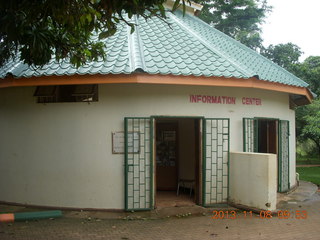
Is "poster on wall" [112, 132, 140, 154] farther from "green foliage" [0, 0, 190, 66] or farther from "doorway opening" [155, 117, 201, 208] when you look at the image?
"doorway opening" [155, 117, 201, 208]

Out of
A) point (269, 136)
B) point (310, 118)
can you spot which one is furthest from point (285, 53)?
point (269, 136)

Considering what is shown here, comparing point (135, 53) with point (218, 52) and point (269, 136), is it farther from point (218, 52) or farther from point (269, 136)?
point (269, 136)

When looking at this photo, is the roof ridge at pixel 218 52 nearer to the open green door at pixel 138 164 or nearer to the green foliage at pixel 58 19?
the open green door at pixel 138 164

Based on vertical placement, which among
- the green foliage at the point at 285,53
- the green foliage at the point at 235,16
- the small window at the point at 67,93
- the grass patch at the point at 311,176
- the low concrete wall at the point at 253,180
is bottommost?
the grass patch at the point at 311,176

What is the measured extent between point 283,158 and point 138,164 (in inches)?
189

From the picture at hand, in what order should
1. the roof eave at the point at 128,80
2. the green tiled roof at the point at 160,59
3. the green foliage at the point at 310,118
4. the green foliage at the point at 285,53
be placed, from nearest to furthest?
1. the roof eave at the point at 128,80
2. the green tiled roof at the point at 160,59
3. the green foliage at the point at 310,118
4. the green foliage at the point at 285,53

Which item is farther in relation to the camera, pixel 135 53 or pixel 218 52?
pixel 218 52

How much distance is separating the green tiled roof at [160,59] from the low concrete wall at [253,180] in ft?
6.32

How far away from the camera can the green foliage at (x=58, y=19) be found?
4094 millimetres

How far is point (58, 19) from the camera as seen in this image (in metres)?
Answer: 4.55

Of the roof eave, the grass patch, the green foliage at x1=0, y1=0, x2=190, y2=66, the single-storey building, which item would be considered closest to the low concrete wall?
the single-storey building

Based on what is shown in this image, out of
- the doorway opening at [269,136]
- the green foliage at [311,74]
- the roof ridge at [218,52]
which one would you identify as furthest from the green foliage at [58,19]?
the green foliage at [311,74]

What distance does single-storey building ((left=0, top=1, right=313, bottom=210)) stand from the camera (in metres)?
7.44

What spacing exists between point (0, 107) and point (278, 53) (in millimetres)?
20674
